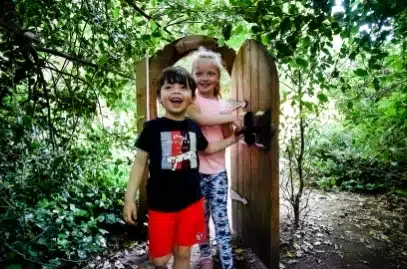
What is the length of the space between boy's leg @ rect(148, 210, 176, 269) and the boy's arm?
0.43 feet

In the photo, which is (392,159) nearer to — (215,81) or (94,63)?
(215,81)

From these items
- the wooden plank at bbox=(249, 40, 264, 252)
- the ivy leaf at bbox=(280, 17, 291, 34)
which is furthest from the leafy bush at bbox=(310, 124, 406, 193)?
the ivy leaf at bbox=(280, 17, 291, 34)

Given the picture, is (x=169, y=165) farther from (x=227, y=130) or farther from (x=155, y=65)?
(x=155, y=65)

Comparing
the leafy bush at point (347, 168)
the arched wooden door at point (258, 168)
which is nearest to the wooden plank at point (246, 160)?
the arched wooden door at point (258, 168)

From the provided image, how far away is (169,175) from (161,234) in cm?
38

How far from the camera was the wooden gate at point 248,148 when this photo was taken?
274 centimetres

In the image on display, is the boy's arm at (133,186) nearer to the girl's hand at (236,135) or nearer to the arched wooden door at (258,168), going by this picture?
the girl's hand at (236,135)

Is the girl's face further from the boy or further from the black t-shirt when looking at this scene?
the black t-shirt

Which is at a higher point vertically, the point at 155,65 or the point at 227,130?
the point at 155,65

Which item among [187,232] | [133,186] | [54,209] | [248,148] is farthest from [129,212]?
[54,209]

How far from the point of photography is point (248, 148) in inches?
130

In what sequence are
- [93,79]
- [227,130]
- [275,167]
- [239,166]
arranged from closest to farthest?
1. [275,167]
2. [227,130]
3. [93,79]
4. [239,166]

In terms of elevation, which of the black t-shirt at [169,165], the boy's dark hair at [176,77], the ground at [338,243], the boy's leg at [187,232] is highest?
the boy's dark hair at [176,77]

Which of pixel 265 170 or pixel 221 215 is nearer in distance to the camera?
pixel 265 170
